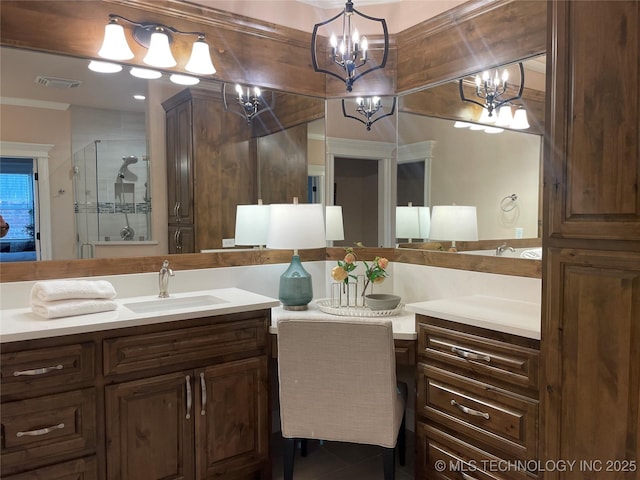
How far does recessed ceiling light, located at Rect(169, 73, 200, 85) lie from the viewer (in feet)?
8.27

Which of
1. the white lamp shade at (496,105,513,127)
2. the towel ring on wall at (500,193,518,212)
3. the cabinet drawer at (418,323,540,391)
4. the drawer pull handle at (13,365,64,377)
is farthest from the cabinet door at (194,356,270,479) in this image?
the white lamp shade at (496,105,513,127)

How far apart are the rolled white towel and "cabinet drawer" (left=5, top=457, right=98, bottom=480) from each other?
1.93 feet

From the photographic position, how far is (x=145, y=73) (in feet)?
8.00

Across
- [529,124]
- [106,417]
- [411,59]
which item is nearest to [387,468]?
[106,417]

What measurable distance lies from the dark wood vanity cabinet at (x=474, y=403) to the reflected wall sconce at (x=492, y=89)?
3.93 feet

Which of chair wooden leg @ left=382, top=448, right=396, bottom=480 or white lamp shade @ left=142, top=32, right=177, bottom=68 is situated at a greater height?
white lamp shade @ left=142, top=32, right=177, bottom=68

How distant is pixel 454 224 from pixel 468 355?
929mm

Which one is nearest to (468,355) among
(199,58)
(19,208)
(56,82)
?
(199,58)

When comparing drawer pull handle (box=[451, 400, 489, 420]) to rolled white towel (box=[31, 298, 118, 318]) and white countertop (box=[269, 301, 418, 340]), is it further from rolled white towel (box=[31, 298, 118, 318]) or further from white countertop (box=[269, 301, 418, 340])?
rolled white towel (box=[31, 298, 118, 318])

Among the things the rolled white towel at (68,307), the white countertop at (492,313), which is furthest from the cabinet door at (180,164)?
the white countertop at (492,313)

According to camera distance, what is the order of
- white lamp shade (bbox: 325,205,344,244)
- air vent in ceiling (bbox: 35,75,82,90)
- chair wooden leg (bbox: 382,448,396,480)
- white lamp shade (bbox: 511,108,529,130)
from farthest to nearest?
white lamp shade (bbox: 325,205,344,244) → white lamp shade (bbox: 511,108,529,130) → air vent in ceiling (bbox: 35,75,82,90) → chair wooden leg (bbox: 382,448,396,480)

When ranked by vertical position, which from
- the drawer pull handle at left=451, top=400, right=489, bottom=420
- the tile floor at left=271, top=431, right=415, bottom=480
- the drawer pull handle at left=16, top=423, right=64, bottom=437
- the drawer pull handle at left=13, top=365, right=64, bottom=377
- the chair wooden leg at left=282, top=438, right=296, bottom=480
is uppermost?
the drawer pull handle at left=13, top=365, right=64, bottom=377

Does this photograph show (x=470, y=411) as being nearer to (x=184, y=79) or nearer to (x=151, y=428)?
(x=151, y=428)

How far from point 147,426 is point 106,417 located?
0.61 ft
